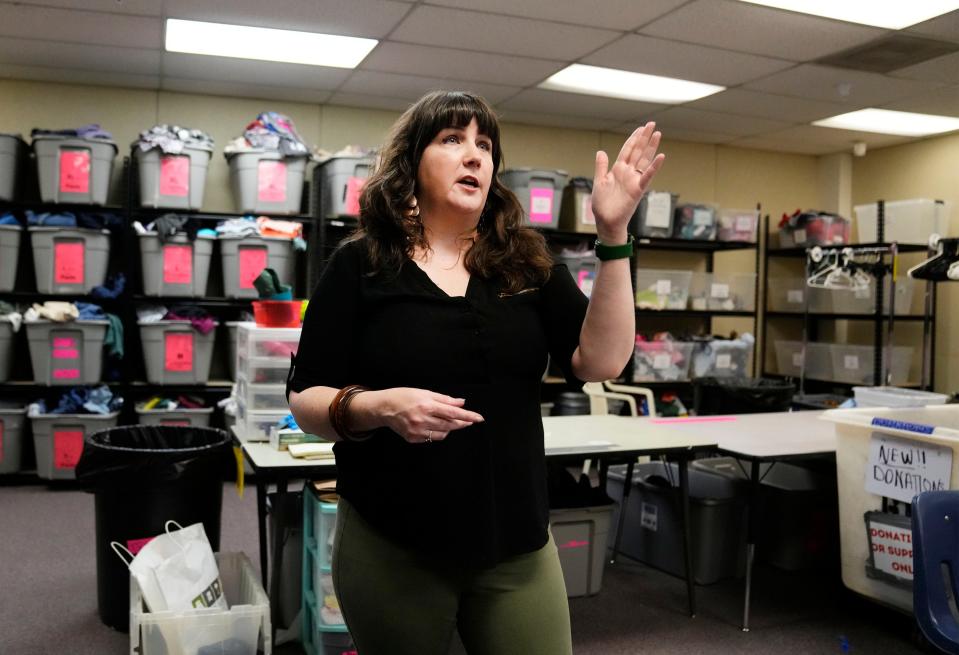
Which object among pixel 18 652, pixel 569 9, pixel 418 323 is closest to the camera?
pixel 418 323

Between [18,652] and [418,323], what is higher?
[418,323]

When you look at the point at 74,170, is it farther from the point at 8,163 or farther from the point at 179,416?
the point at 179,416

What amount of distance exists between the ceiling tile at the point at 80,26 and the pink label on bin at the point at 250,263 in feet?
4.22

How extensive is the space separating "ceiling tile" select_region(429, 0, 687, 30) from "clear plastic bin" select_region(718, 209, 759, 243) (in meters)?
2.67

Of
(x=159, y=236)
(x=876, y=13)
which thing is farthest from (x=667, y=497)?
(x=159, y=236)

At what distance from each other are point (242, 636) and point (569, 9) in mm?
2887

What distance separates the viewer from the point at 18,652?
109 inches

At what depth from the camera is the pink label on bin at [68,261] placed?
4938mm

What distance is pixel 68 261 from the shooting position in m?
4.96

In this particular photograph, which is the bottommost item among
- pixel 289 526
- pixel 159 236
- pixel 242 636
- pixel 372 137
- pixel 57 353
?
pixel 242 636

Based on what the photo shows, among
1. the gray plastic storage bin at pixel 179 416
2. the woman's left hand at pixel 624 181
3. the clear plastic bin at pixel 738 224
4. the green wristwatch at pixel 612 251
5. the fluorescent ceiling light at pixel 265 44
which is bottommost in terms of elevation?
the gray plastic storage bin at pixel 179 416

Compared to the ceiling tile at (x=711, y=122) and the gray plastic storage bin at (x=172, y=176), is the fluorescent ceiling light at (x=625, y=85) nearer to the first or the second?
the ceiling tile at (x=711, y=122)

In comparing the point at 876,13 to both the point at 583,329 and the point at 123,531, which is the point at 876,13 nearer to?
the point at 583,329

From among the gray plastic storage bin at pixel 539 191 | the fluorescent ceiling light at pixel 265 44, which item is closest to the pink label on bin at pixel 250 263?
the fluorescent ceiling light at pixel 265 44
